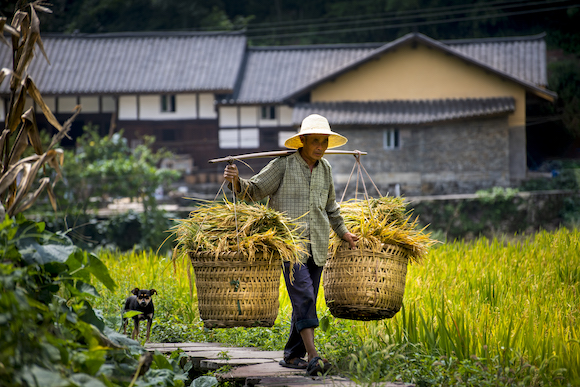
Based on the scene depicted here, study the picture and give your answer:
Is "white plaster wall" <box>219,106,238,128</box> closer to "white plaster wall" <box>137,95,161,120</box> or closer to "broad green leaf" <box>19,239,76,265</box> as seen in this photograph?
"white plaster wall" <box>137,95,161,120</box>

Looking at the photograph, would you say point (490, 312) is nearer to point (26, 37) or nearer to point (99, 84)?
point (26, 37)

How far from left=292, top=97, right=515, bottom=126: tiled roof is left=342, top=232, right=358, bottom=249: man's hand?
614 inches

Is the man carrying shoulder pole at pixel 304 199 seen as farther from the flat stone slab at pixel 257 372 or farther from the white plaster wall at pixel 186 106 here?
the white plaster wall at pixel 186 106

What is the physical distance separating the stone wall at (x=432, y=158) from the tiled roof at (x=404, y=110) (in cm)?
55

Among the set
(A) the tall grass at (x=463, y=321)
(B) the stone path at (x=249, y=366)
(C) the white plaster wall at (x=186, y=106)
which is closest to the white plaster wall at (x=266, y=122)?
(C) the white plaster wall at (x=186, y=106)

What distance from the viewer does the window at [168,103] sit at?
72.3ft

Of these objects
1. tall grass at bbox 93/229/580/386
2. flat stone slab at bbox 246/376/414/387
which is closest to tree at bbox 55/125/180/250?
tall grass at bbox 93/229/580/386

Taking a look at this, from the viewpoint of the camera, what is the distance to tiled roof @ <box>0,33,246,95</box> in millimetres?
21562

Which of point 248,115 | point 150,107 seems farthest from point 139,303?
point 150,107

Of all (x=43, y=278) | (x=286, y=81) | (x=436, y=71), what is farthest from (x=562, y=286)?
(x=286, y=81)

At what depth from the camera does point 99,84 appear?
21.7 meters

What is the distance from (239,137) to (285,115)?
186cm

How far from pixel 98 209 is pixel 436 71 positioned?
39.2ft

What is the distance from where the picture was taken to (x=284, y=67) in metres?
22.8
